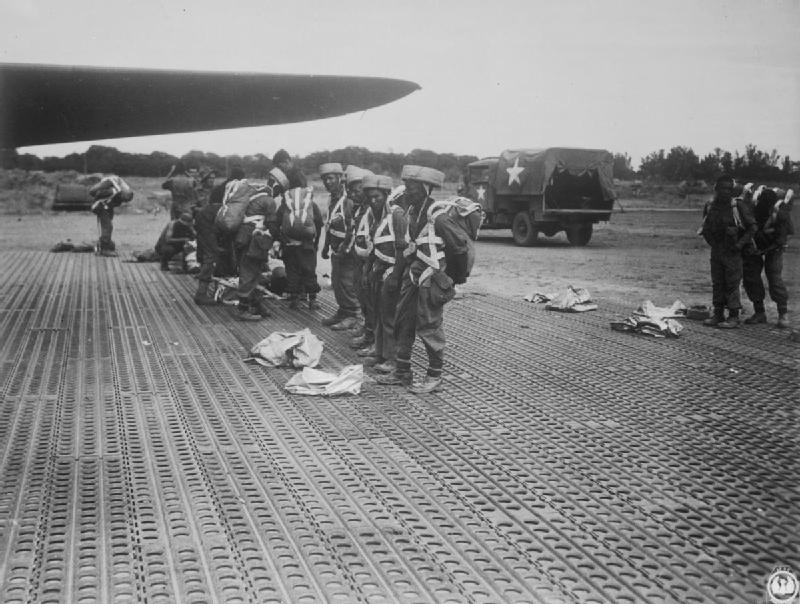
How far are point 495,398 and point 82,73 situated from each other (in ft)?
15.1

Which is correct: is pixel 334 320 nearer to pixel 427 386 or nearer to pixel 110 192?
pixel 427 386

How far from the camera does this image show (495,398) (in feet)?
18.8

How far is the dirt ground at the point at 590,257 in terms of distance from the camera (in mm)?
12234

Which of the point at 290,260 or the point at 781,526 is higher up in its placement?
the point at 290,260

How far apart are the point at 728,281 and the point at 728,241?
1.50ft

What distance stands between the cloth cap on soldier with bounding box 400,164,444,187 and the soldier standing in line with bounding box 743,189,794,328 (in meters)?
4.68

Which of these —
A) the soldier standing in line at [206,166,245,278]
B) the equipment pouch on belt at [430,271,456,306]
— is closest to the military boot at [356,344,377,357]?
the equipment pouch on belt at [430,271,456,306]

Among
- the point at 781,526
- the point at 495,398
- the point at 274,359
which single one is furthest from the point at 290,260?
the point at 781,526

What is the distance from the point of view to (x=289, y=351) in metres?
6.67

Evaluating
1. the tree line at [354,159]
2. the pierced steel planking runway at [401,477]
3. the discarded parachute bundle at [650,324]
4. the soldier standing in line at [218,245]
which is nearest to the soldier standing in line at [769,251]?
the discarded parachute bundle at [650,324]

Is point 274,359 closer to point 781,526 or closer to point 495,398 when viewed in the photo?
point 495,398

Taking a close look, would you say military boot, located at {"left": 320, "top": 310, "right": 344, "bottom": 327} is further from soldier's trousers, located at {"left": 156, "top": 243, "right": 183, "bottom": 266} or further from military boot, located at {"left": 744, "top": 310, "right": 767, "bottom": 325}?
soldier's trousers, located at {"left": 156, "top": 243, "right": 183, "bottom": 266}

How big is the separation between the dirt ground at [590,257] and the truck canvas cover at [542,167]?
1581 mm

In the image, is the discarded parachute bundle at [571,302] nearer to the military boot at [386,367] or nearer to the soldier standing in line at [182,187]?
the military boot at [386,367]
